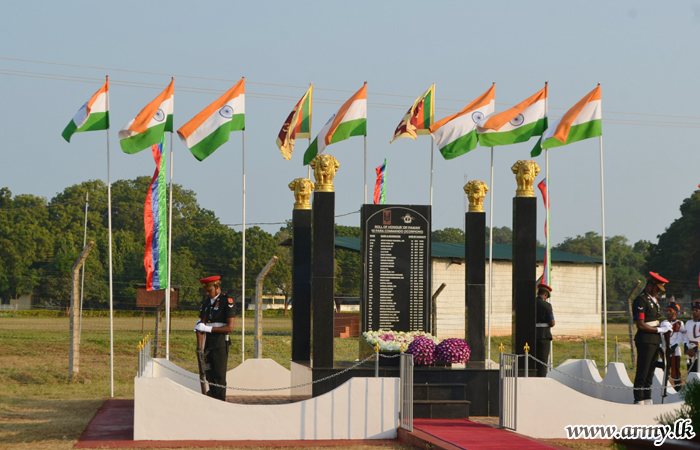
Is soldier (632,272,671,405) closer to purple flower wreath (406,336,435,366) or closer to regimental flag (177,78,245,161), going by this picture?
purple flower wreath (406,336,435,366)

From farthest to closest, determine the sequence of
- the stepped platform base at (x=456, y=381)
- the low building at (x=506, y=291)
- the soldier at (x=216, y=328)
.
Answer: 1. the low building at (x=506, y=291)
2. the stepped platform base at (x=456, y=381)
3. the soldier at (x=216, y=328)

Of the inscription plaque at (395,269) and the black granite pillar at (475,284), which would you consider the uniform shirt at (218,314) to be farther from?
the black granite pillar at (475,284)

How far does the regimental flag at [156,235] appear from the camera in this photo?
1661 cm

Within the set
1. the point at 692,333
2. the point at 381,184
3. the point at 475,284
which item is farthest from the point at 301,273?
the point at 381,184

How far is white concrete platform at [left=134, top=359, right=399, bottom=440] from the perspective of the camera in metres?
10.5

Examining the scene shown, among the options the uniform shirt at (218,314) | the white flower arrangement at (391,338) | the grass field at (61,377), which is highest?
the uniform shirt at (218,314)

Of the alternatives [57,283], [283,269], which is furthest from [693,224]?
[57,283]

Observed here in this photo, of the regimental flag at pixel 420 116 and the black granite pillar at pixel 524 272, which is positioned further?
the regimental flag at pixel 420 116

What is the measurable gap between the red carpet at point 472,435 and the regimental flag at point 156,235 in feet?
23.8

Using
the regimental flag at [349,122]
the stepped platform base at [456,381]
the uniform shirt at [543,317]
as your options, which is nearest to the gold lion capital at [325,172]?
the regimental flag at [349,122]

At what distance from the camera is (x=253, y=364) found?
1570 cm

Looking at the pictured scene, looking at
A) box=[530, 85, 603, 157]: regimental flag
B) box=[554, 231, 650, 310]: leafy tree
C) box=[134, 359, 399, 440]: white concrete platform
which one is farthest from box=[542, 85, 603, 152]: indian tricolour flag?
box=[554, 231, 650, 310]: leafy tree

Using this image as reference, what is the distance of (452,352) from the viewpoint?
42.4ft

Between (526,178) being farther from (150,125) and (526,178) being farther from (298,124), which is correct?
(150,125)
